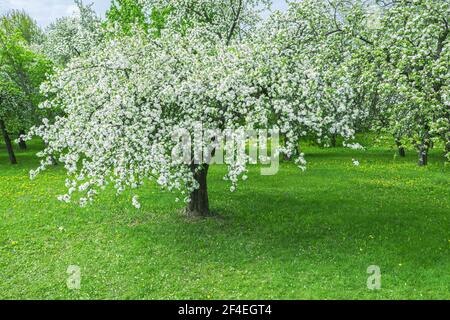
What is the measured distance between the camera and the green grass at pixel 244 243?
533 inches

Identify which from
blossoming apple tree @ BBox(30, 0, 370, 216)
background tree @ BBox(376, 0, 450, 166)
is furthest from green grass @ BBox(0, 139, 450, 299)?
background tree @ BBox(376, 0, 450, 166)

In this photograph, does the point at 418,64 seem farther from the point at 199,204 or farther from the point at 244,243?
the point at 199,204

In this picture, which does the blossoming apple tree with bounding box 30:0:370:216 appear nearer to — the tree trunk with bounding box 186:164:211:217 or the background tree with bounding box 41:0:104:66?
the tree trunk with bounding box 186:164:211:217

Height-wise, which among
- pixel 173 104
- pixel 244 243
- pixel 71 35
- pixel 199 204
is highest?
pixel 71 35

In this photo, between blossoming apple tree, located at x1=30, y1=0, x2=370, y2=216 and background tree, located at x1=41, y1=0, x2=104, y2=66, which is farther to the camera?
background tree, located at x1=41, y1=0, x2=104, y2=66

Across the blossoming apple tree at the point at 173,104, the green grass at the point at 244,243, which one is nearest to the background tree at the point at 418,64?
the blossoming apple tree at the point at 173,104

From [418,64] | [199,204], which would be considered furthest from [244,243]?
[418,64]

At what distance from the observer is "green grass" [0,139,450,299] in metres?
13.5

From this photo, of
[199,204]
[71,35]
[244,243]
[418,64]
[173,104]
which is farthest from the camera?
[71,35]

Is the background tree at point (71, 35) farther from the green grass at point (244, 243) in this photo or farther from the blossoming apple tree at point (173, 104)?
the blossoming apple tree at point (173, 104)

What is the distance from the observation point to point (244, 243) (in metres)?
16.7

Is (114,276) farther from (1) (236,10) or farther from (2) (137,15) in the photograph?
(2) (137,15)
